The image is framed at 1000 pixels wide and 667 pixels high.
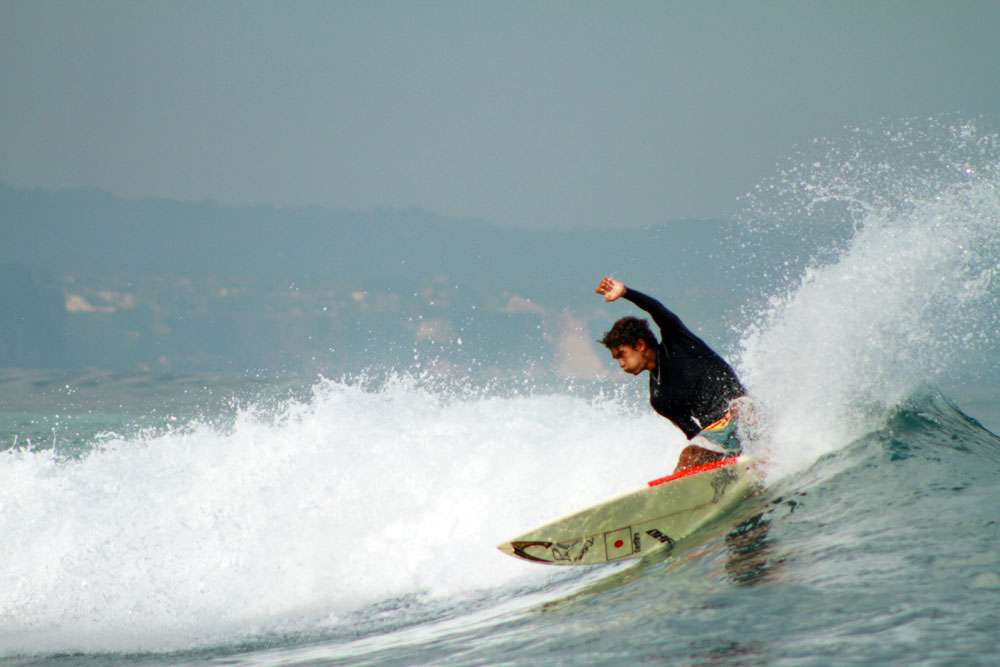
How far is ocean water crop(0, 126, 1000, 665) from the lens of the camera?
4719mm

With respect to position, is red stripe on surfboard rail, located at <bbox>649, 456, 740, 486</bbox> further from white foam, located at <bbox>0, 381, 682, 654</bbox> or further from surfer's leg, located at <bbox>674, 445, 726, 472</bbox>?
white foam, located at <bbox>0, 381, 682, 654</bbox>

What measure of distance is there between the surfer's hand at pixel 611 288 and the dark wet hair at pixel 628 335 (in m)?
0.23

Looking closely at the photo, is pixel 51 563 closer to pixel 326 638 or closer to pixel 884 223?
pixel 326 638

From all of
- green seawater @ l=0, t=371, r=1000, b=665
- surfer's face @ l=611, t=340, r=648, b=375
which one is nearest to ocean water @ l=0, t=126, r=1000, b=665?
green seawater @ l=0, t=371, r=1000, b=665

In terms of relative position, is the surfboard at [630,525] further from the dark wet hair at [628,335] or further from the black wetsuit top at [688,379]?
the dark wet hair at [628,335]

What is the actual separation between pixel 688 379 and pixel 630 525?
45.3 inches

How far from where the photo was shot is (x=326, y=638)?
265 inches

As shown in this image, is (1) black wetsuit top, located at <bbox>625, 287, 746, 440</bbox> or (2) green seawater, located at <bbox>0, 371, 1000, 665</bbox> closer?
(2) green seawater, located at <bbox>0, 371, 1000, 665</bbox>

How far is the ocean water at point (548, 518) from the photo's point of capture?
4.72 metres

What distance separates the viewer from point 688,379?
23.2ft

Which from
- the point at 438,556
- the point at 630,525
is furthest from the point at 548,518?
the point at 630,525

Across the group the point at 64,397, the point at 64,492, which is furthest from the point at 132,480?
the point at 64,397

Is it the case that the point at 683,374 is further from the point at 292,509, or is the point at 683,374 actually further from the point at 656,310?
the point at 292,509

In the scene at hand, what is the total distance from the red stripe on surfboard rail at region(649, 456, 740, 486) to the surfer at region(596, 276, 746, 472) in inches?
2.2
